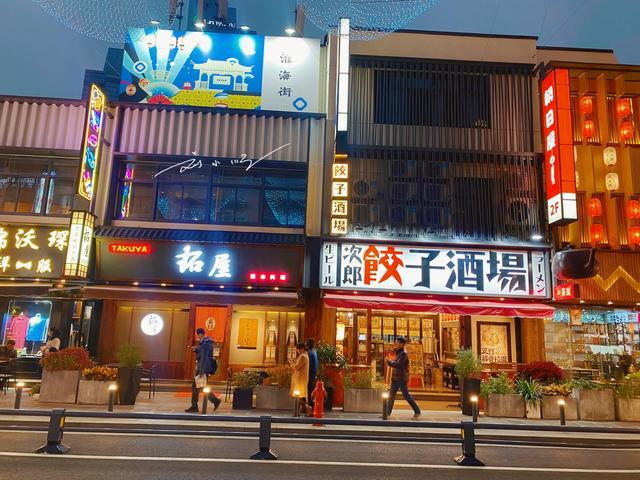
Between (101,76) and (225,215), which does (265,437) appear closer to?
(225,215)

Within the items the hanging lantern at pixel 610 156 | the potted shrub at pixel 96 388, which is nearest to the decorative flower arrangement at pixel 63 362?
the potted shrub at pixel 96 388

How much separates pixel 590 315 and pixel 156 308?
1547cm

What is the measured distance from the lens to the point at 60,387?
41.4ft

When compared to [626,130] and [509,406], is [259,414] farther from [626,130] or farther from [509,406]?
[626,130]

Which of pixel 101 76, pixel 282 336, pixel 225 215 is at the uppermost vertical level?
pixel 101 76

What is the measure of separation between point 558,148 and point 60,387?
16255 millimetres

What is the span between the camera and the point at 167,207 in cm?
1744

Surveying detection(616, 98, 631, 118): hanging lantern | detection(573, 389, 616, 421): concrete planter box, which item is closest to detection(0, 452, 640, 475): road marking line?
detection(573, 389, 616, 421): concrete planter box

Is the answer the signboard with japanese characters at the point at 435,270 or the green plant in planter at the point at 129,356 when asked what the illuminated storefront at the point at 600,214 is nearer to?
the signboard with japanese characters at the point at 435,270

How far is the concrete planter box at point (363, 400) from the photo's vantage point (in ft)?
42.8

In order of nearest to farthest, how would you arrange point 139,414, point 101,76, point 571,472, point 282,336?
point 571,472 → point 139,414 → point 282,336 → point 101,76

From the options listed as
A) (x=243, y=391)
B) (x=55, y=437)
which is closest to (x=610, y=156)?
(x=243, y=391)

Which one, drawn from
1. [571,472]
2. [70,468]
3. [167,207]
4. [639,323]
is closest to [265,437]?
[70,468]

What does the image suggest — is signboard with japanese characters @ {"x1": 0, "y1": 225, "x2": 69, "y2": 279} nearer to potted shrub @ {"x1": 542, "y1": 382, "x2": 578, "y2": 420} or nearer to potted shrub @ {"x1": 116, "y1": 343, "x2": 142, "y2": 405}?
potted shrub @ {"x1": 116, "y1": 343, "x2": 142, "y2": 405}
